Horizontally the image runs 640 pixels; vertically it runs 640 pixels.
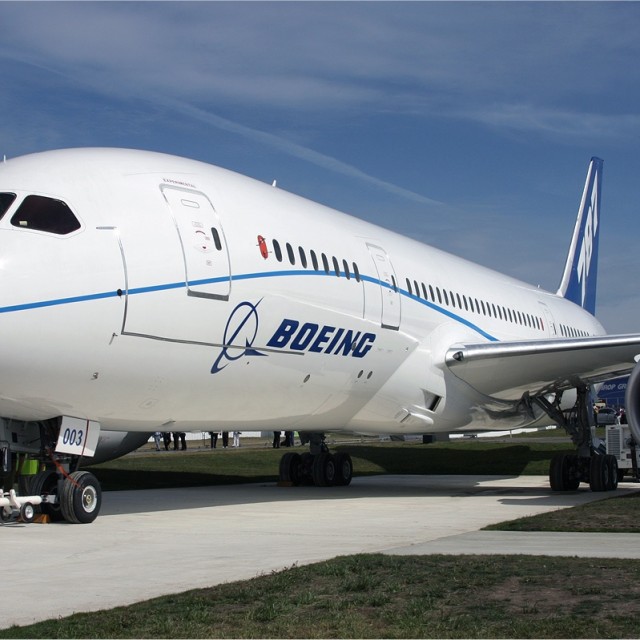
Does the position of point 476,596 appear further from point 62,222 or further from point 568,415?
→ point 568,415

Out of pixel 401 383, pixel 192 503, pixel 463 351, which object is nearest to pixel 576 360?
pixel 463 351

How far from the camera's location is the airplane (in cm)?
928

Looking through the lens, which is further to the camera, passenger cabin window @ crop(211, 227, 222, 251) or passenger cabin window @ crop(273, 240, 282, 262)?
passenger cabin window @ crop(273, 240, 282, 262)

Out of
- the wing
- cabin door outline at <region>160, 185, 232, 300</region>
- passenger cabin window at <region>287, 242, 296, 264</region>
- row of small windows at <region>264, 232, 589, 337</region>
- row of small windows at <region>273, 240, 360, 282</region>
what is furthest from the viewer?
the wing

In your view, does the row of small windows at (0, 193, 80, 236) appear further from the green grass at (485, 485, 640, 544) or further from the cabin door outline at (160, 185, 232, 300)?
the green grass at (485, 485, 640, 544)

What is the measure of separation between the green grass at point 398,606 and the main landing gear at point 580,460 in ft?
31.3

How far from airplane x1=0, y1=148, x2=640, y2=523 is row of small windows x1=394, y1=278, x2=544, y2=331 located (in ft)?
0.24

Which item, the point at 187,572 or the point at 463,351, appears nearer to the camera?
the point at 187,572

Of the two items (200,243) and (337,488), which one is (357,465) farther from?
(200,243)

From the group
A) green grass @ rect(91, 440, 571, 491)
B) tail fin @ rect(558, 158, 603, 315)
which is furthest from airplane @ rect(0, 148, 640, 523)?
tail fin @ rect(558, 158, 603, 315)

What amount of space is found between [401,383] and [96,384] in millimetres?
5618

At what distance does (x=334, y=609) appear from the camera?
556 cm

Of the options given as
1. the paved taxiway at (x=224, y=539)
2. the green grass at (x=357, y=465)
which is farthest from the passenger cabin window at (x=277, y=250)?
the green grass at (x=357, y=465)

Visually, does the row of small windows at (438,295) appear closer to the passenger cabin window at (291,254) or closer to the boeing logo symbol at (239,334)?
the passenger cabin window at (291,254)
